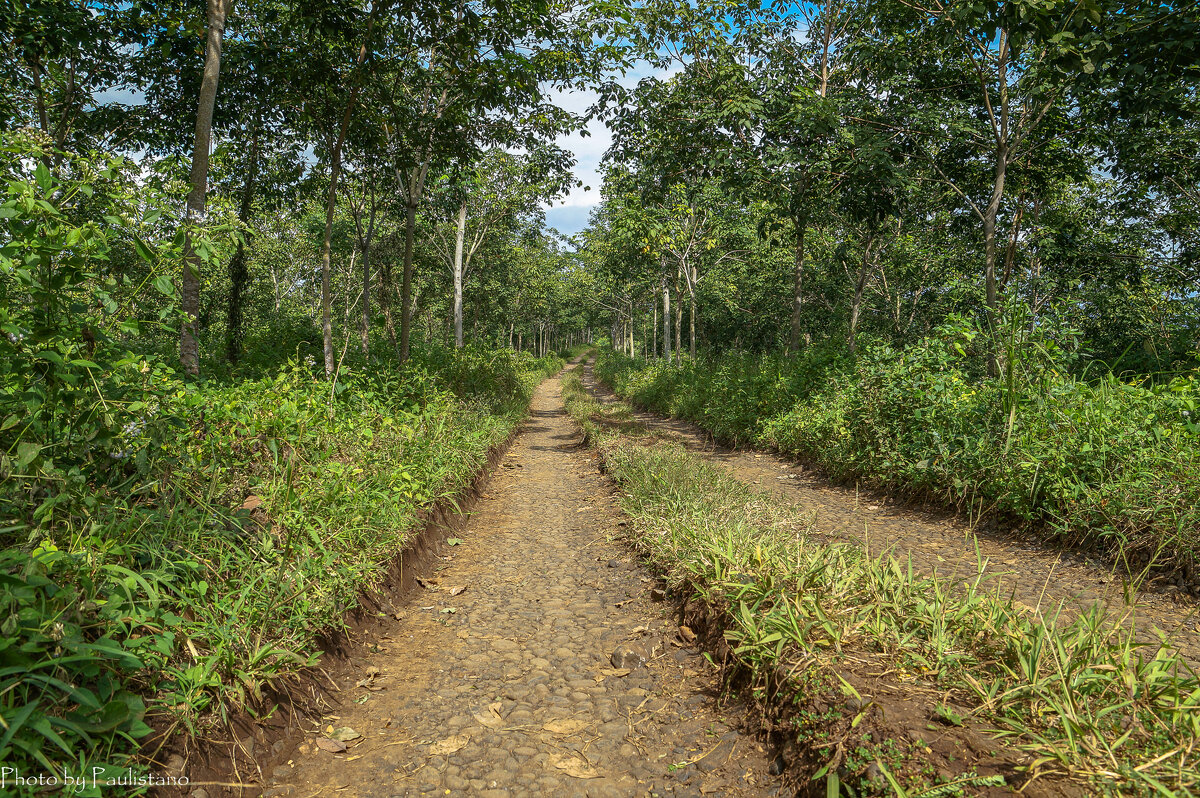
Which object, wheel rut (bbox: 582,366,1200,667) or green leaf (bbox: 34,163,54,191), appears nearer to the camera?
green leaf (bbox: 34,163,54,191)

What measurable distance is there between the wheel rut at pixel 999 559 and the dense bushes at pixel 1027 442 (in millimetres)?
253

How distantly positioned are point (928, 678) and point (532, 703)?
178 centimetres

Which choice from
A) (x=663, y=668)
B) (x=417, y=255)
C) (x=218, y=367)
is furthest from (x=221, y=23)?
(x=417, y=255)

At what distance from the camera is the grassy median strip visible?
71.2 inches

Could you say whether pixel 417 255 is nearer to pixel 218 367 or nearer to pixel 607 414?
pixel 607 414

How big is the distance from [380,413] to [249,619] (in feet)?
11.5

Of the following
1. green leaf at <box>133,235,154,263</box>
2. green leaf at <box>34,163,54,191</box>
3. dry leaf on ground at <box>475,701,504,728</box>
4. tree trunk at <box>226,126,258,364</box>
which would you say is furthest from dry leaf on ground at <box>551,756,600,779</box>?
tree trunk at <box>226,126,258,364</box>

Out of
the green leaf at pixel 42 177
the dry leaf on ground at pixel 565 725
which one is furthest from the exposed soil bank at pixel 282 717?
the green leaf at pixel 42 177

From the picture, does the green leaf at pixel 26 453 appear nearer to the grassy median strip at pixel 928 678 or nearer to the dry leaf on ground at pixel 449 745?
the dry leaf on ground at pixel 449 745

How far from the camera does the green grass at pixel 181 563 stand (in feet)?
5.93

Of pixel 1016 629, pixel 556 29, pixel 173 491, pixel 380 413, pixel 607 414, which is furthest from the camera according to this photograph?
pixel 607 414

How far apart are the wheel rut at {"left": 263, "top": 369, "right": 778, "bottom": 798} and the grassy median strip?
0.37m

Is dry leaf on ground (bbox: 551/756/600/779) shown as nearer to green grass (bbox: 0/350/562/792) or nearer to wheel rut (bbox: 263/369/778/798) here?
wheel rut (bbox: 263/369/778/798)

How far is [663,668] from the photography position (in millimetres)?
3252
